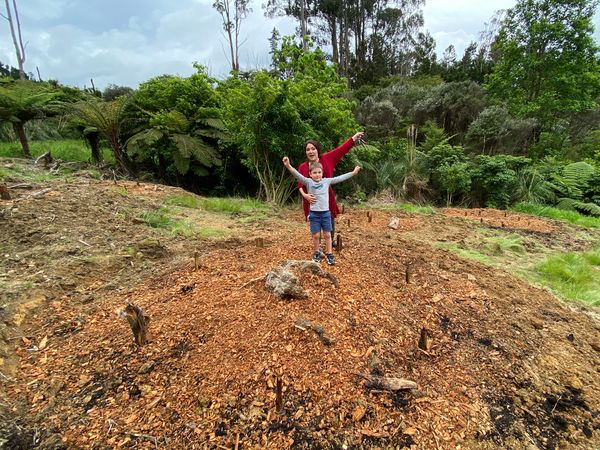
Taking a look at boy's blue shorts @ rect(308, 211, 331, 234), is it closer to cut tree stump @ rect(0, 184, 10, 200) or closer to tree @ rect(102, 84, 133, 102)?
cut tree stump @ rect(0, 184, 10, 200)

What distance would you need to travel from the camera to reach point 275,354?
1.84 meters

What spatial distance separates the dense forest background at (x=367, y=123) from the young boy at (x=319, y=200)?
3.09m

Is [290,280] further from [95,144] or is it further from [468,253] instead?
[95,144]

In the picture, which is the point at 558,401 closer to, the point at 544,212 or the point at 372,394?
the point at 372,394

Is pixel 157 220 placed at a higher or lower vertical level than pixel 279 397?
higher

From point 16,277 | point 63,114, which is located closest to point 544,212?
point 16,277

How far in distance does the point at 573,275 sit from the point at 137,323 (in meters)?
4.15

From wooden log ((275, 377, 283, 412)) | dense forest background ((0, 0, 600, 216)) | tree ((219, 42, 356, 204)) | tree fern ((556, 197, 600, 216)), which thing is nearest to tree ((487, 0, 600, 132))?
dense forest background ((0, 0, 600, 216))

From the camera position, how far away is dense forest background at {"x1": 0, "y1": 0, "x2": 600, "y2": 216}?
20.8ft

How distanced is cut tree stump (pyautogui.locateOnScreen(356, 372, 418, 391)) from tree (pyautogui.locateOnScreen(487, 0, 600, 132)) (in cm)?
1407

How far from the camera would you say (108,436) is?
145 centimetres

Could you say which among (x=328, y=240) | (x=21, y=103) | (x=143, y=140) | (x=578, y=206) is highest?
(x=21, y=103)

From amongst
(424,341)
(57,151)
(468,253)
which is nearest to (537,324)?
(424,341)

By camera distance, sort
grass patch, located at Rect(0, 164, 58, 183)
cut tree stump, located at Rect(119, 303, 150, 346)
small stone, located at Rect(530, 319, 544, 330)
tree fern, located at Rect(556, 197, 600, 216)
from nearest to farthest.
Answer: cut tree stump, located at Rect(119, 303, 150, 346) → small stone, located at Rect(530, 319, 544, 330) → grass patch, located at Rect(0, 164, 58, 183) → tree fern, located at Rect(556, 197, 600, 216)
